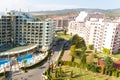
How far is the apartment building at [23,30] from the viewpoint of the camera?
73875 mm

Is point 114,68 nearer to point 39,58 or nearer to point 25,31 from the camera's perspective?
point 39,58

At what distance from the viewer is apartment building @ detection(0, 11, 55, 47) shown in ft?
242

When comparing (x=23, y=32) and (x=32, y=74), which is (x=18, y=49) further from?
(x=32, y=74)

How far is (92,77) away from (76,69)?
20.7 ft

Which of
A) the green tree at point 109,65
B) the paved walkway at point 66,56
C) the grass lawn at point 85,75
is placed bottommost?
the grass lawn at point 85,75

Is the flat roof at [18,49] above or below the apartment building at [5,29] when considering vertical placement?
below

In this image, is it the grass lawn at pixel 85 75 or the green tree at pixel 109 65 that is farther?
the green tree at pixel 109 65

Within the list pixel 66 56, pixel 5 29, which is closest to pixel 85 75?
pixel 66 56

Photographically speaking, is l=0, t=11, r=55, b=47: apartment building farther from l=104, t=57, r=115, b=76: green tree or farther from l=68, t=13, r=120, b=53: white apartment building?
l=104, t=57, r=115, b=76: green tree

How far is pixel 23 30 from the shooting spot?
246 feet

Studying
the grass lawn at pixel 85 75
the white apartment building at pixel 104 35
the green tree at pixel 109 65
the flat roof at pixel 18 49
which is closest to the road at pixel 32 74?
the grass lawn at pixel 85 75

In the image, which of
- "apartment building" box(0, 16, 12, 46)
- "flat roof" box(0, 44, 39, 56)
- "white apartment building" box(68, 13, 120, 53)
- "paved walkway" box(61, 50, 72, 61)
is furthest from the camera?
"white apartment building" box(68, 13, 120, 53)

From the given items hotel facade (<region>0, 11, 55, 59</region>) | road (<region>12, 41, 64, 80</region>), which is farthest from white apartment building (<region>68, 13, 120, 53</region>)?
road (<region>12, 41, 64, 80</region>)

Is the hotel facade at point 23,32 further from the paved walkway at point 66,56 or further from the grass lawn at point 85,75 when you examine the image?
the grass lawn at point 85,75
